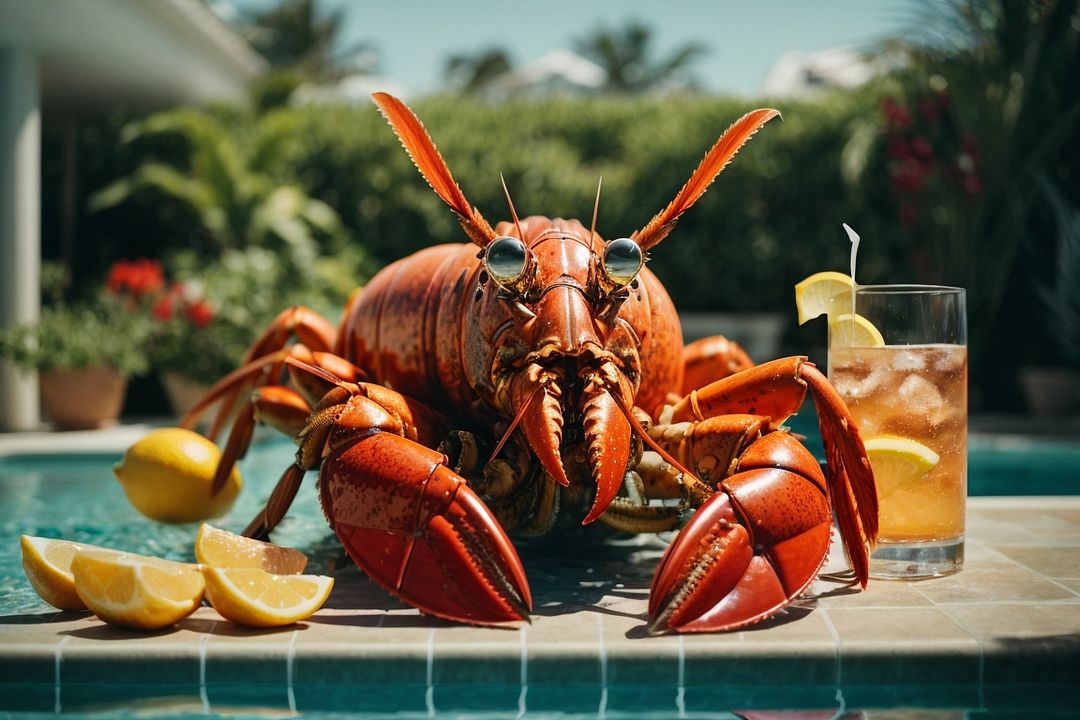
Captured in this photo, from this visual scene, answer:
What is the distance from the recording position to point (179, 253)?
1316 cm

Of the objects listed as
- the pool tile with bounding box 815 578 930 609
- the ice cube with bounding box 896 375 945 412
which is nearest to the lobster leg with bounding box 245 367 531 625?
the pool tile with bounding box 815 578 930 609

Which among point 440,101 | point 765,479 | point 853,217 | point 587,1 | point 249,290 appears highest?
point 587,1

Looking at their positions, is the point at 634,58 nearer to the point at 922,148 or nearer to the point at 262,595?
the point at 922,148

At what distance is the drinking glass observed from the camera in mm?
3457

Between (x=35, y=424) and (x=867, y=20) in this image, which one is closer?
(x=35, y=424)

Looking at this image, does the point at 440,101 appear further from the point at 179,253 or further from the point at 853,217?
the point at 853,217

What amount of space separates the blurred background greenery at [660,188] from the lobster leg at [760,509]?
27.9 feet

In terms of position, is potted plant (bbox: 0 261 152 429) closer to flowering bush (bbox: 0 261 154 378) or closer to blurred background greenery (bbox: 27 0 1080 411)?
flowering bush (bbox: 0 261 154 378)

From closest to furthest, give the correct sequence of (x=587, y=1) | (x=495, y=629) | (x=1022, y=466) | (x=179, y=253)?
(x=495, y=629), (x=1022, y=466), (x=179, y=253), (x=587, y=1)

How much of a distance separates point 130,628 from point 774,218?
1189cm

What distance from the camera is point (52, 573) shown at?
3.10 m

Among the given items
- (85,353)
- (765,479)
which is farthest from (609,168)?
(765,479)

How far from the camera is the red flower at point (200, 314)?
34.0ft

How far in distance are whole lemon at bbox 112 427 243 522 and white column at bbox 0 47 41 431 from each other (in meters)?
6.37
